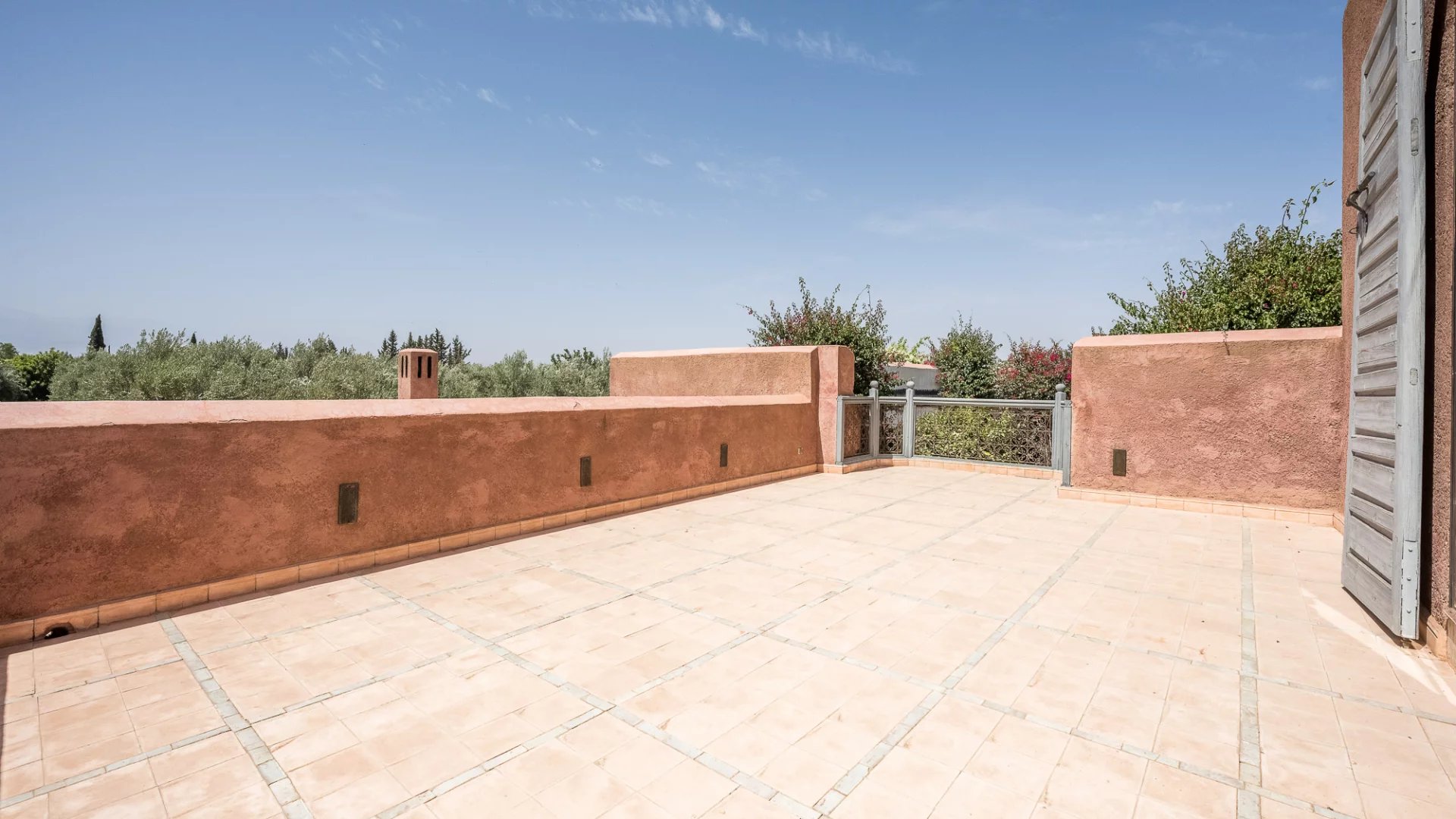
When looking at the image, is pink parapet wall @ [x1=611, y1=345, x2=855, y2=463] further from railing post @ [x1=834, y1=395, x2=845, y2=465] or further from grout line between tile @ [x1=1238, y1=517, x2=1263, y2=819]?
grout line between tile @ [x1=1238, y1=517, x2=1263, y2=819]

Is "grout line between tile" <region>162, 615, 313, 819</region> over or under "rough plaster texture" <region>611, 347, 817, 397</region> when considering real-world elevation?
under

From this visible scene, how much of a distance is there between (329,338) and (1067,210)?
106ft

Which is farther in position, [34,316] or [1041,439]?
[34,316]

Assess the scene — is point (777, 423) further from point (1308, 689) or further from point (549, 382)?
point (549, 382)

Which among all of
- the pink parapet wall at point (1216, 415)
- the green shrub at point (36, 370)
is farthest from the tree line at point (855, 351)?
the pink parapet wall at point (1216, 415)

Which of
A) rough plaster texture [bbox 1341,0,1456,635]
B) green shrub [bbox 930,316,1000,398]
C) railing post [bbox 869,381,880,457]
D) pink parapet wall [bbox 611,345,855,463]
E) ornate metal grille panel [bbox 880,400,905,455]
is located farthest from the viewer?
green shrub [bbox 930,316,1000,398]

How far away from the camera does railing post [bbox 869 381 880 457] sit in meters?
11.3

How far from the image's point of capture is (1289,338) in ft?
22.3

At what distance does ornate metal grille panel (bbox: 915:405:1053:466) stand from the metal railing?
1 centimetres

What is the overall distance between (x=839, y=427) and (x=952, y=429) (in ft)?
7.61

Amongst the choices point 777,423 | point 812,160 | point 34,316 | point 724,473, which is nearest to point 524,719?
point 724,473

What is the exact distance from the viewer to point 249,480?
434 cm

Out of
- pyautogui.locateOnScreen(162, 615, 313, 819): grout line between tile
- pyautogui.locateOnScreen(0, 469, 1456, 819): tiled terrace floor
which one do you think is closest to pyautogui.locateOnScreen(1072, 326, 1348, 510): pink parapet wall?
pyautogui.locateOnScreen(0, 469, 1456, 819): tiled terrace floor

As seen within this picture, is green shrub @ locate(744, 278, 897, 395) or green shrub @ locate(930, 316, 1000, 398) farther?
green shrub @ locate(930, 316, 1000, 398)
